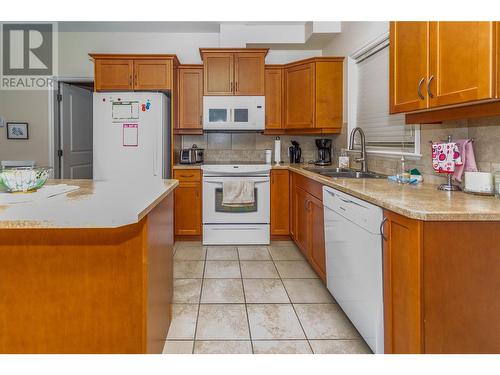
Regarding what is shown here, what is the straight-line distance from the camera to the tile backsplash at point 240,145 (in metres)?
4.59

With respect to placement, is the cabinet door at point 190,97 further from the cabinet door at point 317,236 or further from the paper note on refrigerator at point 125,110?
the cabinet door at point 317,236

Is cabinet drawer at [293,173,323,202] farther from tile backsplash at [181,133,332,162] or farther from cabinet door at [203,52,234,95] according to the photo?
cabinet door at [203,52,234,95]

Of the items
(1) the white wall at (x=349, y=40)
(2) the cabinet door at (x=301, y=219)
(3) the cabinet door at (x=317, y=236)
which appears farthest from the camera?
(2) the cabinet door at (x=301, y=219)

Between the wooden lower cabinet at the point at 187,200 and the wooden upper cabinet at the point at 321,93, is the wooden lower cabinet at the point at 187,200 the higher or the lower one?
the lower one

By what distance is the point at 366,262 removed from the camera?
5.80ft

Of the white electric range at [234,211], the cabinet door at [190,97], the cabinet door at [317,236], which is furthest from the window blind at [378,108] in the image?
Result: the cabinet door at [190,97]

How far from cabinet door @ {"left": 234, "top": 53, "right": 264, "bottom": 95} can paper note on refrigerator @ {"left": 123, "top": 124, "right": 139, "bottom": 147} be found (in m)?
1.22

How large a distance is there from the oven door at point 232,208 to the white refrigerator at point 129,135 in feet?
1.91

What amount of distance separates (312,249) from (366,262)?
1297mm

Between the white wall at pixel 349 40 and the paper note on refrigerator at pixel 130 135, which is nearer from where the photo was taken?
the white wall at pixel 349 40

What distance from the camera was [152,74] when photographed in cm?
395

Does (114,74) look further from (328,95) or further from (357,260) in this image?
(357,260)

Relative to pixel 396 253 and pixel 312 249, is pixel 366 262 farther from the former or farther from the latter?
pixel 312 249
